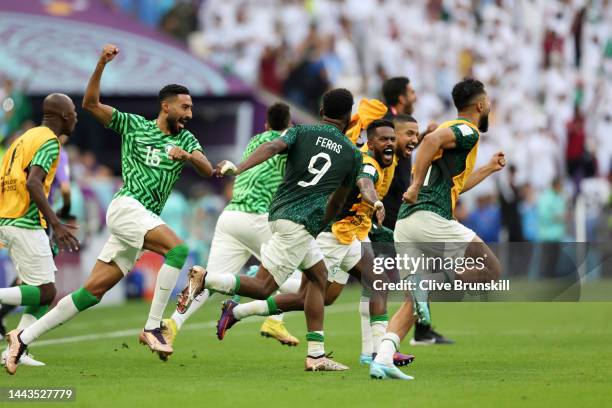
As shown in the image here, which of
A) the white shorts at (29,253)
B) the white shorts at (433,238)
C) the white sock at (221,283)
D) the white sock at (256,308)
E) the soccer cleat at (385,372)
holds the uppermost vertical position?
the white shorts at (433,238)

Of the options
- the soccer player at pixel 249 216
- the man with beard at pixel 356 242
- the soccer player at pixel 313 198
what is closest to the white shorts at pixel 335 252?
the man with beard at pixel 356 242

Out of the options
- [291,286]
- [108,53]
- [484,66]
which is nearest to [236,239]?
[291,286]

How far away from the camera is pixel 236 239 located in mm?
14141

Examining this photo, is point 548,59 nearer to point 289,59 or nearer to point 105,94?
point 289,59

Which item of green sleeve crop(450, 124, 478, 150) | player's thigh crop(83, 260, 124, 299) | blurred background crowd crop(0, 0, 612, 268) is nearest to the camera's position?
green sleeve crop(450, 124, 478, 150)

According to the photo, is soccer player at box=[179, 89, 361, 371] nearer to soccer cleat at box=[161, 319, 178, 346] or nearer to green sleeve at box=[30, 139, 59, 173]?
soccer cleat at box=[161, 319, 178, 346]

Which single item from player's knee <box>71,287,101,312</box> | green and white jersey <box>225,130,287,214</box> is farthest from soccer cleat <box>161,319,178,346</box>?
green and white jersey <box>225,130,287,214</box>

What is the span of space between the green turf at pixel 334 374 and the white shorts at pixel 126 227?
1.00 metres

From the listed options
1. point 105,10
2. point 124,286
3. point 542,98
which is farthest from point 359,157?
point 542,98

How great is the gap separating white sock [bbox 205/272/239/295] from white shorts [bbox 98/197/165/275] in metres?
0.65

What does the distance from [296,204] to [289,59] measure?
58.1ft

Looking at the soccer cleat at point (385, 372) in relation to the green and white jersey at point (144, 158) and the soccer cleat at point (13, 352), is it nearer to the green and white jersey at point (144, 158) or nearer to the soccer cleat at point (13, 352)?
the green and white jersey at point (144, 158)

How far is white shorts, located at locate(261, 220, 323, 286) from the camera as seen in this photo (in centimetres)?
1146

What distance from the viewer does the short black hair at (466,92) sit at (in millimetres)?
11680
